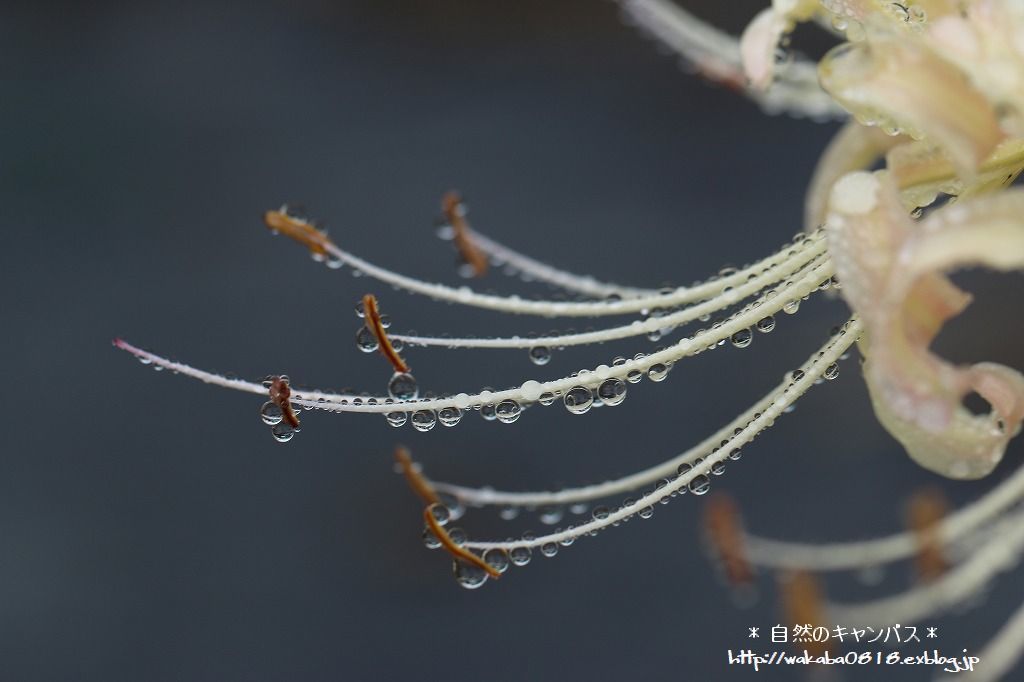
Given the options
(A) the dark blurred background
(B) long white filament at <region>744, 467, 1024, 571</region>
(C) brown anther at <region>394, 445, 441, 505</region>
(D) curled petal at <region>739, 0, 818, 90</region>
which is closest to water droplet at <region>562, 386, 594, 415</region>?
(C) brown anther at <region>394, 445, 441, 505</region>

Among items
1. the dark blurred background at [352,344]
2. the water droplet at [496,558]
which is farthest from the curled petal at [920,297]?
the dark blurred background at [352,344]

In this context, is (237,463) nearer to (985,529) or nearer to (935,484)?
(935,484)

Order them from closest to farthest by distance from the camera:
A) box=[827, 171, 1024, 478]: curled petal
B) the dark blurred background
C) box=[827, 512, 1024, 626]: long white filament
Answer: box=[827, 171, 1024, 478]: curled petal, box=[827, 512, 1024, 626]: long white filament, the dark blurred background

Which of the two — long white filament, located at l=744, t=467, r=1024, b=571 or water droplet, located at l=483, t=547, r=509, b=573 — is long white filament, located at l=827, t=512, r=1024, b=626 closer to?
long white filament, located at l=744, t=467, r=1024, b=571

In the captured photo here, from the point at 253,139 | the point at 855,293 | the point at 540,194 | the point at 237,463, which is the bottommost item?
the point at 855,293

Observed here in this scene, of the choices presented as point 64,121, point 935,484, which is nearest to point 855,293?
point 935,484
